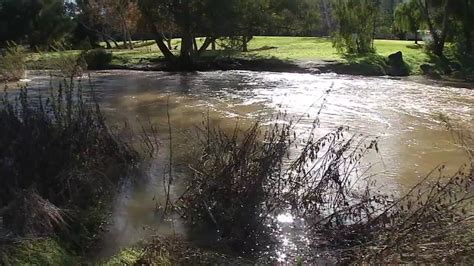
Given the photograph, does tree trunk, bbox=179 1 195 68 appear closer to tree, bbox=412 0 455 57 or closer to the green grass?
tree, bbox=412 0 455 57

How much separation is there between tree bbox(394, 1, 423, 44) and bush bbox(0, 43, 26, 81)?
23.5 m

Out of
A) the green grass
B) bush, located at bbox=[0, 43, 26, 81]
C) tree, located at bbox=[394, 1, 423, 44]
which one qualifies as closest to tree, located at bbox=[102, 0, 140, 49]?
bush, located at bbox=[0, 43, 26, 81]

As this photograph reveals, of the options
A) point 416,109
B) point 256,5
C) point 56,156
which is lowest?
point 416,109

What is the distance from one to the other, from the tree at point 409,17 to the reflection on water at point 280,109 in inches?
442

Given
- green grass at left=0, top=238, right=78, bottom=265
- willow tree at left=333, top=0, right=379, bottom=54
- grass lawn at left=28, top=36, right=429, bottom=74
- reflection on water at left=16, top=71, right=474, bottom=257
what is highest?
willow tree at left=333, top=0, right=379, bottom=54

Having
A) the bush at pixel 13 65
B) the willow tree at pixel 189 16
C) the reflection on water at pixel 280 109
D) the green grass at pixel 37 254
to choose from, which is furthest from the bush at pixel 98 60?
the green grass at pixel 37 254

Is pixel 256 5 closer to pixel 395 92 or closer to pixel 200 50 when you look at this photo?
pixel 200 50

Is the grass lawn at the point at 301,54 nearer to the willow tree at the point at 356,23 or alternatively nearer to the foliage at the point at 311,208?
the willow tree at the point at 356,23

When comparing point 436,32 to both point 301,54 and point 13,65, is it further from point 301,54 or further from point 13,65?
point 13,65

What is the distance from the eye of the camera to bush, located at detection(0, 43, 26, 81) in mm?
A: 19747

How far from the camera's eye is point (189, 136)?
11.0 meters

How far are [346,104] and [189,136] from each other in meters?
7.94

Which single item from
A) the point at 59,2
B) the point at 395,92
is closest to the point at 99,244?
the point at 395,92

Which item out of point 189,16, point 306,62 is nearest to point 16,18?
point 189,16
